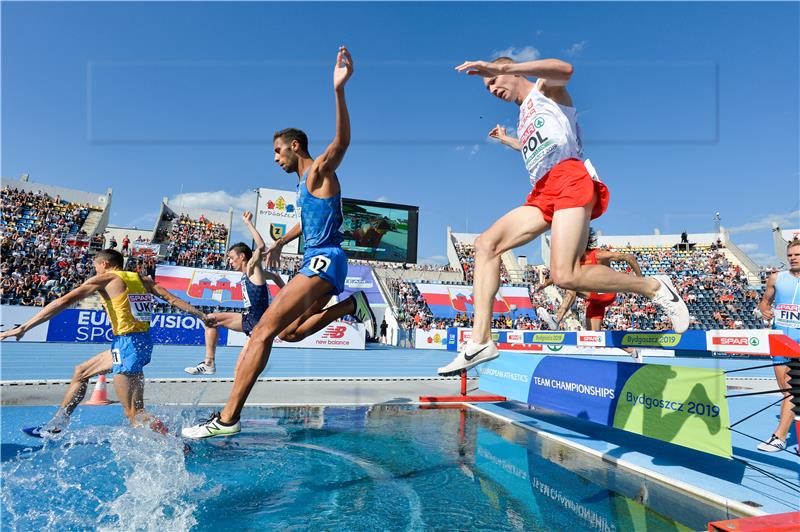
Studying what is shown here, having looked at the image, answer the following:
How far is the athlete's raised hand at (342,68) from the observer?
10.2ft

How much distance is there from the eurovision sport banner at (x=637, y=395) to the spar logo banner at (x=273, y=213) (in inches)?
877

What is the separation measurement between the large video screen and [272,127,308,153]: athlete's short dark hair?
21.6 meters

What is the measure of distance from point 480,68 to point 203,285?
2228cm

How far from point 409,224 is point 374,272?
4.30 m

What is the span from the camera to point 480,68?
2.92m

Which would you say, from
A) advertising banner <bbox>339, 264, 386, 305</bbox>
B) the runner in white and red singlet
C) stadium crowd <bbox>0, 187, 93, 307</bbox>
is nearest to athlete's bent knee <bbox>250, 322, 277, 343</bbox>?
the runner in white and red singlet

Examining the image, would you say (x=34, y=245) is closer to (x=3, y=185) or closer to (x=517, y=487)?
(x=3, y=185)

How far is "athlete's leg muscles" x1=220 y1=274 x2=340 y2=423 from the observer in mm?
3088

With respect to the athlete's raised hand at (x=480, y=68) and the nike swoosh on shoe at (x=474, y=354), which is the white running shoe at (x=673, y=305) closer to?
the nike swoosh on shoe at (x=474, y=354)

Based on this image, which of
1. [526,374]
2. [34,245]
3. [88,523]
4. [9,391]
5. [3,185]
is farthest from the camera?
[3,185]

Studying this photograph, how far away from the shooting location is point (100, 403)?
642 cm

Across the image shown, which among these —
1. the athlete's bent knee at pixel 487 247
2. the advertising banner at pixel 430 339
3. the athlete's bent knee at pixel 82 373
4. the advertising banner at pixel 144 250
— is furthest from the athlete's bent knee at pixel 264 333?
the advertising banner at pixel 144 250

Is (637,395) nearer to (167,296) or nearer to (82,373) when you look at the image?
(167,296)

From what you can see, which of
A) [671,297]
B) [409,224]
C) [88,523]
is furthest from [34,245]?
[671,297]
